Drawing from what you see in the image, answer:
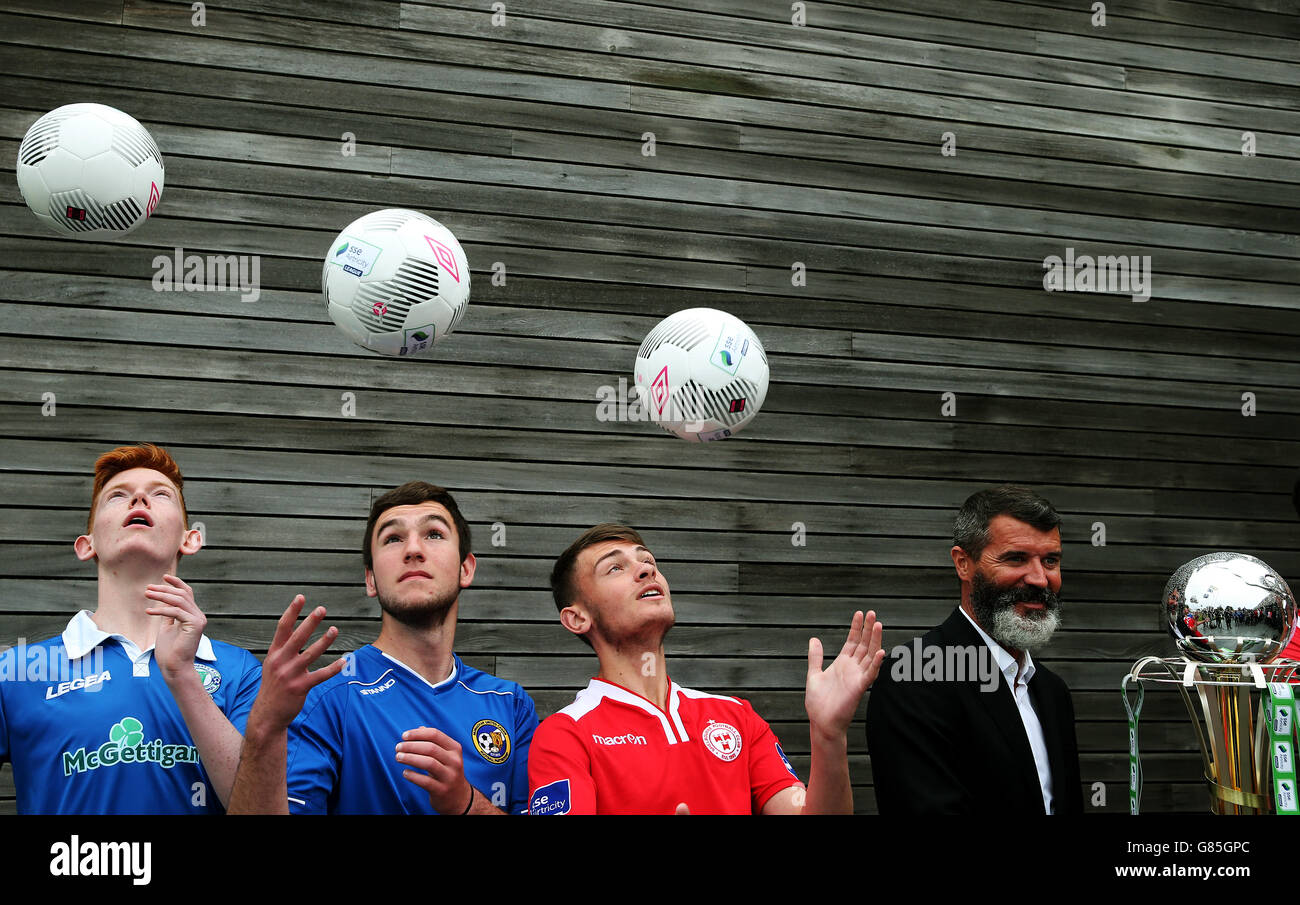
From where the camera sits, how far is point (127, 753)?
3.71 meters

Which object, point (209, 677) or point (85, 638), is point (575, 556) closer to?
point (209, 677)

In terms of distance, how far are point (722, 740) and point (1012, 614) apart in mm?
1271

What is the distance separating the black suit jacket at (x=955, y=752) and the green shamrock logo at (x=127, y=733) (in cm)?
253

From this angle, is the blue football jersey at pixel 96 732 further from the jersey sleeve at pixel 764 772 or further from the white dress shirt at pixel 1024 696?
the white dress shirt at pixel 1024 696

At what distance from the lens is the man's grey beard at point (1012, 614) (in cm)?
438

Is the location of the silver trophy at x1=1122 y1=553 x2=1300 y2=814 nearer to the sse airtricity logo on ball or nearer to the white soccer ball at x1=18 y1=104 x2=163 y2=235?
the sse airtricity logo on ball

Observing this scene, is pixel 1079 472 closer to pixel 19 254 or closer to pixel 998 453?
pixel 998 453

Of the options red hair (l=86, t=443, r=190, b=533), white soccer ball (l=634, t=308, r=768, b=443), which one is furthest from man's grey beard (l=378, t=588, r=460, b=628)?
white soccer ball (l=634, t=308, r=768, b=443)

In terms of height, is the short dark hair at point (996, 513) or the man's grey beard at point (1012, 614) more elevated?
the short dark hair at point (996, 513)

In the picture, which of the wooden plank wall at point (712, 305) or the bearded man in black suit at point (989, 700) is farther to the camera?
the wooden plank wall at point (712, 305)

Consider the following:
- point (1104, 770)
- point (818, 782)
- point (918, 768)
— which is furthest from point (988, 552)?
point (1104, 770)

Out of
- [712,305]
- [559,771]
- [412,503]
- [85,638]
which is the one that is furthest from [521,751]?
[712,305]

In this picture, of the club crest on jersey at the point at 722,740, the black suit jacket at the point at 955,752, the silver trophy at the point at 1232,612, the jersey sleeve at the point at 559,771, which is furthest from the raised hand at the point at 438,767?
the silver trophy at the point at 1232,612
